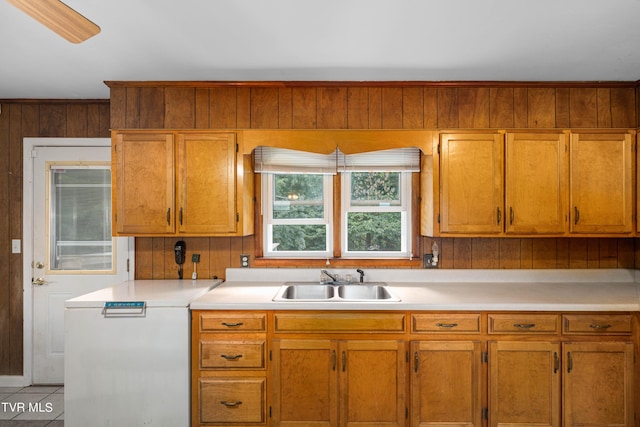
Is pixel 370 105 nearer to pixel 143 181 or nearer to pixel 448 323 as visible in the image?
pixel 448 323

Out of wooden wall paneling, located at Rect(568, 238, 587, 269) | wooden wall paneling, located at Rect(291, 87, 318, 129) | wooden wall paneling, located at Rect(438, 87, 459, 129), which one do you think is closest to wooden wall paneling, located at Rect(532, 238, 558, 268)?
wooden wall paneling, located at Rect(568, 238, 587, 269)

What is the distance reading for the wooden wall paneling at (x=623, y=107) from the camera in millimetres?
2803

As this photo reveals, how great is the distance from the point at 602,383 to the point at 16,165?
15.4ft

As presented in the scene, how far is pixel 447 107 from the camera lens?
2.81 m

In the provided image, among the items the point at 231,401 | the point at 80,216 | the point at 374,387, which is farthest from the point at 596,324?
the point at 80,216

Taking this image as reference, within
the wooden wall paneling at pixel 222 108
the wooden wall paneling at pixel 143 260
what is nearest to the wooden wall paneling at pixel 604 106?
the wooden wall paneling at pixel 222 108

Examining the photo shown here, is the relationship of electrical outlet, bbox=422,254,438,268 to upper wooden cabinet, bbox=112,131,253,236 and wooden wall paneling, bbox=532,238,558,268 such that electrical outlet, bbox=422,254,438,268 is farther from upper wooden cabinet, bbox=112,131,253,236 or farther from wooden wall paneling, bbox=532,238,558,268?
upper wooden cabinet, bbox=112,131,253,236

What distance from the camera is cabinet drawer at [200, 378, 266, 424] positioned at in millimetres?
2359

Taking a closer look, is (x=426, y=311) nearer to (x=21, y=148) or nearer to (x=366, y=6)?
(x=366, y=6)

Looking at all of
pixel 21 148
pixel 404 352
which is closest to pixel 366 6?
pixel 404 352

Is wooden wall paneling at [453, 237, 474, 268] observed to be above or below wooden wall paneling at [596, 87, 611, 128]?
below

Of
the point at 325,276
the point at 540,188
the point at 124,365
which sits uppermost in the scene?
the point at 540,188

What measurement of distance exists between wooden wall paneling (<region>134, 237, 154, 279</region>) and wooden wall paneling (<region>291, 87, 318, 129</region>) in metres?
1.54

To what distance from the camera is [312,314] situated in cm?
238
